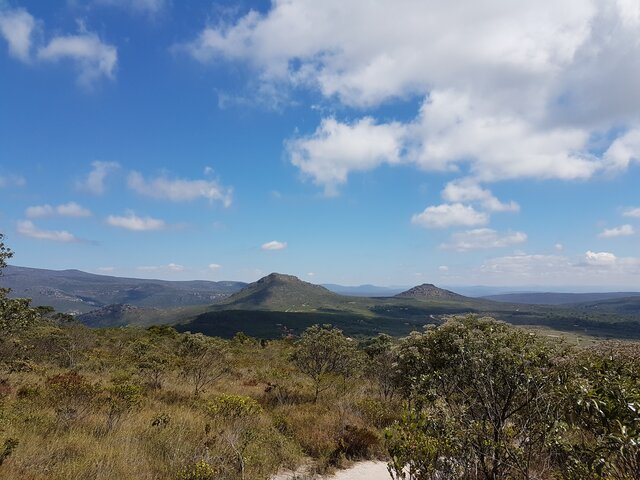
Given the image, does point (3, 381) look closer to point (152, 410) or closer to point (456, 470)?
point (152, 410)

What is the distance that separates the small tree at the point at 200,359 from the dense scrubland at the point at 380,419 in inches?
6.4

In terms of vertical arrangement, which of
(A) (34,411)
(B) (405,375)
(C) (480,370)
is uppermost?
(C) (480,370)

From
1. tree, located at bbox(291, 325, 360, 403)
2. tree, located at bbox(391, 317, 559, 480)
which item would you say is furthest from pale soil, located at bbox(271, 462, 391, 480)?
tree, located at bbox(291, 325, 360, 403)

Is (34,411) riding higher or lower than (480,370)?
lower

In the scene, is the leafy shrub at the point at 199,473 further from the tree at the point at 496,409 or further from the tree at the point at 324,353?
the tree at the point at 324,353

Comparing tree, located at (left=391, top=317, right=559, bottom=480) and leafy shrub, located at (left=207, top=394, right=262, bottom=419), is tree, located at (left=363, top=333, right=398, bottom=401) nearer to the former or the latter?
leafy shrub, located at (left=207, top=394, right=262, bottom=419)

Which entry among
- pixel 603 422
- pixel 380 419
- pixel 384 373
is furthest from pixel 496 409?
pixel 384 373

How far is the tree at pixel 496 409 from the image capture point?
6.38m

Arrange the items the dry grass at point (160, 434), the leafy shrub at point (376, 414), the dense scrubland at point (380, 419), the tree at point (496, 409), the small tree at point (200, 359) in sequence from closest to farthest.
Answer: the dense scrubland at point (380, 419), the tree at point (496, 409), the dry grass at point (160, 434), the leafy shrub at point (376, 414), the small tree at point (200, 359)

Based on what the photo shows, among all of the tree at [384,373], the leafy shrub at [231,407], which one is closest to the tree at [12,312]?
the leafy shrub at [231,407]

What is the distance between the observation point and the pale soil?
365 inches

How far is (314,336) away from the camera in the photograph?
1955cm

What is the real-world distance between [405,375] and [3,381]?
15.6 metres

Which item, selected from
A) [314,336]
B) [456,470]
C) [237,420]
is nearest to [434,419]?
[456,470]
